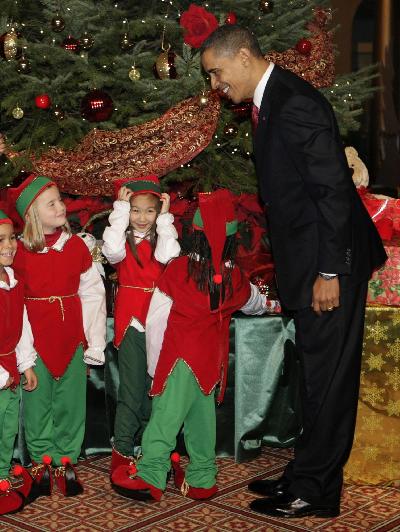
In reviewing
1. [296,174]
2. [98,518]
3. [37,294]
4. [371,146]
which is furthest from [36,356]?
[371,146]

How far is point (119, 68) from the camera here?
14.8 feet

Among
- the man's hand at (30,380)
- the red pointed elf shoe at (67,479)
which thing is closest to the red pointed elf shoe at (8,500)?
the red pointed elf shoe at (67,479)

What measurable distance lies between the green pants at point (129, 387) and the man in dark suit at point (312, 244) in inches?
27.2

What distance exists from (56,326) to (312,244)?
119cm

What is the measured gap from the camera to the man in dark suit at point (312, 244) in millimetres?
3291

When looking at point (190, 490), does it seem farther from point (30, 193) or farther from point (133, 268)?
point (30, 193)

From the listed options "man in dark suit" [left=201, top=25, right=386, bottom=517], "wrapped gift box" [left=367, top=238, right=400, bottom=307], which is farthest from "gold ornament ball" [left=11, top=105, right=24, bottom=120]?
"wrapped gift box" [left=367, top=238, right=400, bottom=307]

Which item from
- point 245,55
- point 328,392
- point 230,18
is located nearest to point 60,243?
point 245,55

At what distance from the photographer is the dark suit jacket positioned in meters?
3.28

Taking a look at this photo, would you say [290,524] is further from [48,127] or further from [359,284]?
[48,127]

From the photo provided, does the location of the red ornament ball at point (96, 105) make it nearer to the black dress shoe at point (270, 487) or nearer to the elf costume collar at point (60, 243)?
the elf costume collar at point (60, 243)

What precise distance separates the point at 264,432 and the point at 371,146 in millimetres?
7721

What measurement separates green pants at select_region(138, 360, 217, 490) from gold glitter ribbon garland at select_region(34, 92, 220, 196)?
1135 mm

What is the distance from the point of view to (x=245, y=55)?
3.44 metres
